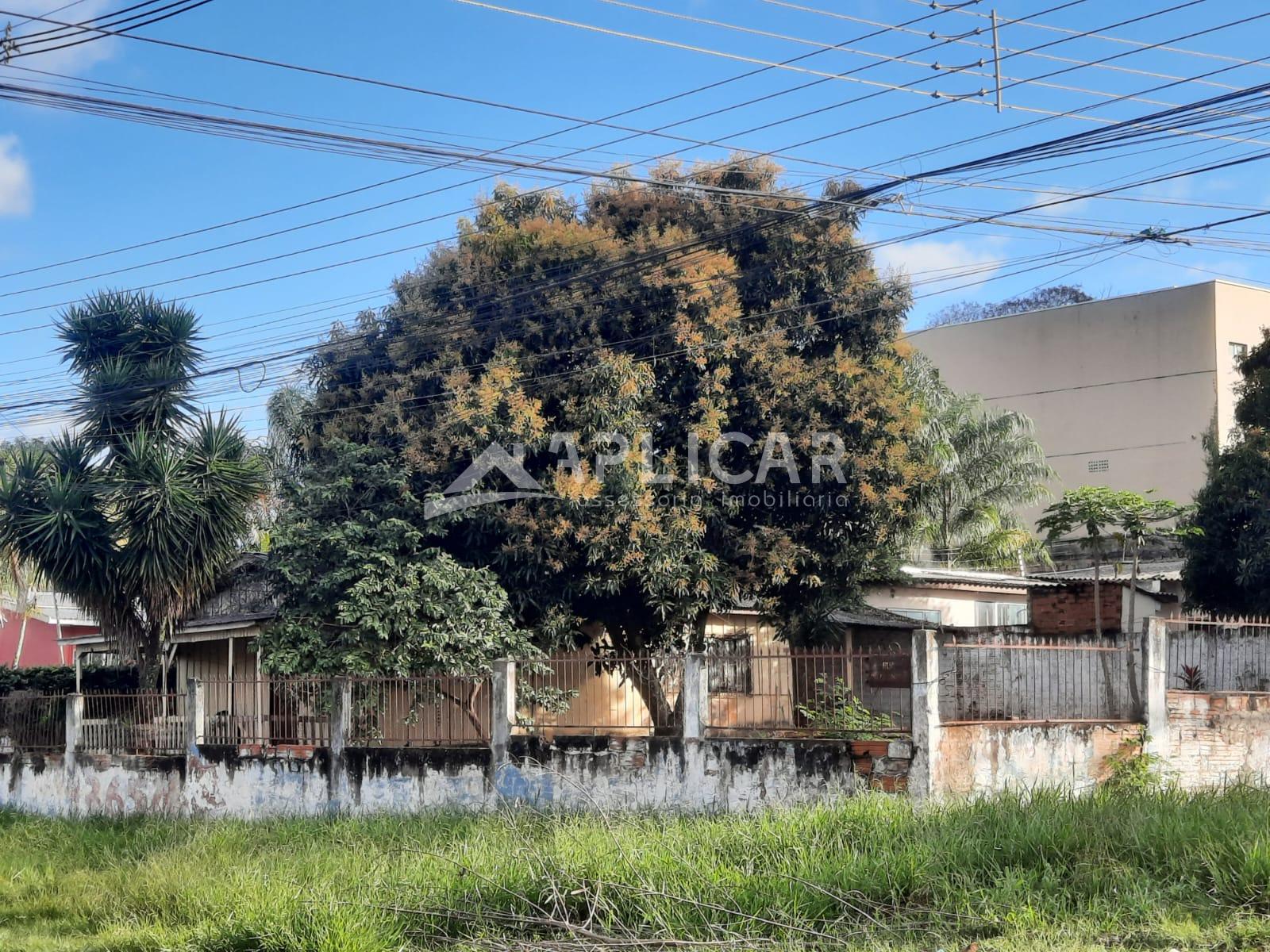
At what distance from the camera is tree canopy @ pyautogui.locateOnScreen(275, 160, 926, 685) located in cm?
1625

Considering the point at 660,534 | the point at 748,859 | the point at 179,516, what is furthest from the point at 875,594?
the point at 748,859

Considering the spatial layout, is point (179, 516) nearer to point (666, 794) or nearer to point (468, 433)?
point (468, 433)

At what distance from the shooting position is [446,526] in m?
17.0

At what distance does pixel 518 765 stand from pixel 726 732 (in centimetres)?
242

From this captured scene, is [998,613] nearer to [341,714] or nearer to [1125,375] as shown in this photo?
[341,714]

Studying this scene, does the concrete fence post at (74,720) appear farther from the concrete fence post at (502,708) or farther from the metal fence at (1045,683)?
the metal fence at (1045,683)

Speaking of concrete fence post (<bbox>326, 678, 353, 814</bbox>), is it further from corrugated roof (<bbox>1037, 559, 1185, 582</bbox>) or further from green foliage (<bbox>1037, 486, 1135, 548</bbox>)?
corrugated roof (<bbox>1037, 559, 1185, 582</bbox>)

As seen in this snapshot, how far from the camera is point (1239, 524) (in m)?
20.5

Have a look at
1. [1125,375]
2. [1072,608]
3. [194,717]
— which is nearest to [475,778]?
[194,717]

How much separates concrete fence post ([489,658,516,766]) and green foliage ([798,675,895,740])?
3.23 meters

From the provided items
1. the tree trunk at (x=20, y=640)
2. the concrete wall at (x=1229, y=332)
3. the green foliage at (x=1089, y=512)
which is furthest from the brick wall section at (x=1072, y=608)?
the tree trunk at (x=20, y=640)

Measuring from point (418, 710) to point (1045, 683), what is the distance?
7145 millimetres

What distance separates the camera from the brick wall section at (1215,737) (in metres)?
14.2

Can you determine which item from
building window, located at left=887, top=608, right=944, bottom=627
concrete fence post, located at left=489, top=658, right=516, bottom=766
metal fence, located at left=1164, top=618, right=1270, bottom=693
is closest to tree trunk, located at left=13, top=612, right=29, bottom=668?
building window, located at left=887, top=608, right=944, bottom=627
